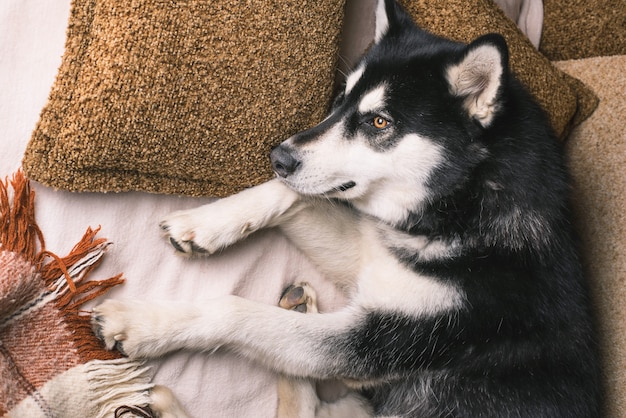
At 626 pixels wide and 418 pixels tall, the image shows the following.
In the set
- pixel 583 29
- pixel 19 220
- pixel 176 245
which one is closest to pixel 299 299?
pixel 176 245

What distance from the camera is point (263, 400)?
5.84ft

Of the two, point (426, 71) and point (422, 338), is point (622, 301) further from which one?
point (426, 71)

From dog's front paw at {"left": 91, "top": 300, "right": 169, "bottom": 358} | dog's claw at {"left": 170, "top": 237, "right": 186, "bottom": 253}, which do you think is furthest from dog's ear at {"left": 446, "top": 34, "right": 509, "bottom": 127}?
dog's front paw at {"left": 91, "top": 300, "right": 169, "bottom": 358}

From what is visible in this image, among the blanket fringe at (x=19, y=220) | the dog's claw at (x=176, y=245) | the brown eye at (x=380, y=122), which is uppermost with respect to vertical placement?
the brown eye at (x=380, y=122)

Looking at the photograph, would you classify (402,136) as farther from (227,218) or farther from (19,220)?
(19,220)

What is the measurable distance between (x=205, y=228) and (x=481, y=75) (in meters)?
0.91

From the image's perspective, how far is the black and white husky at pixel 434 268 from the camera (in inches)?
62.3

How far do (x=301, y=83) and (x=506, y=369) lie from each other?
106 cm

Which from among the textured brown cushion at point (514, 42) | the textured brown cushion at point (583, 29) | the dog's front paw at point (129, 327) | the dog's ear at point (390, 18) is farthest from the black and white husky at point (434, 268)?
the textured brown cushion at point (583, 29)

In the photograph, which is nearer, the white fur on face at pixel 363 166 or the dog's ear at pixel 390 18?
the white fur on face at pixel 363 166

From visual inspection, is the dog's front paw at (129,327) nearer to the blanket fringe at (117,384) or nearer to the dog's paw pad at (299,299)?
the blanket fringe at (117,384)

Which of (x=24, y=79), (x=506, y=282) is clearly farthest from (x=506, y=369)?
Result: (x=24, y=79)

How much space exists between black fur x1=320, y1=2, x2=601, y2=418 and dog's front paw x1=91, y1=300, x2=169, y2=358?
0.52 metres

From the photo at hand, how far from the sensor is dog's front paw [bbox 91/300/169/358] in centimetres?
153
